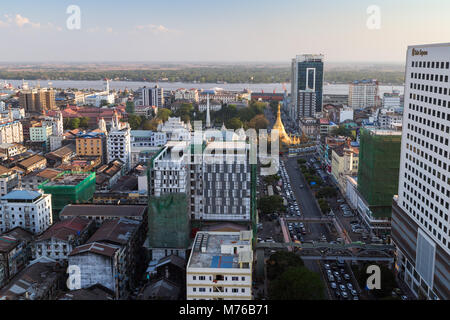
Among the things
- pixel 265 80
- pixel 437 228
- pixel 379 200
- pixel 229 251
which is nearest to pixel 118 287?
pixel 229 251

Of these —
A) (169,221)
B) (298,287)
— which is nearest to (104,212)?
(169,221)

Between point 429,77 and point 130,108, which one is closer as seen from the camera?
point 429,77

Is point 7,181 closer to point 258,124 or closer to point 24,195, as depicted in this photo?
point 24,195

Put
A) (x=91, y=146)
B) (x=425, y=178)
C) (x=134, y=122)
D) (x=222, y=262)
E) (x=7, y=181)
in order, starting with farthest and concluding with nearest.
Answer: (x=134, y=122)
(x=91, y=146)
(x=7, y=181)
(x=425, y=178)
(x=222, y=262)

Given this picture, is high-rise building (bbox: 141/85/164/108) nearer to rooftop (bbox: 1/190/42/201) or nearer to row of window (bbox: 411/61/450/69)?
rooftop (bbox: 1/190/42/201)

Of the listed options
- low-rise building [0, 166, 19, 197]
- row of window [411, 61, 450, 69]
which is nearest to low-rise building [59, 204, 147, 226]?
low-rise building [0, 166, 19, 197]

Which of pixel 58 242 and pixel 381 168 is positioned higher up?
pixel 381 168
